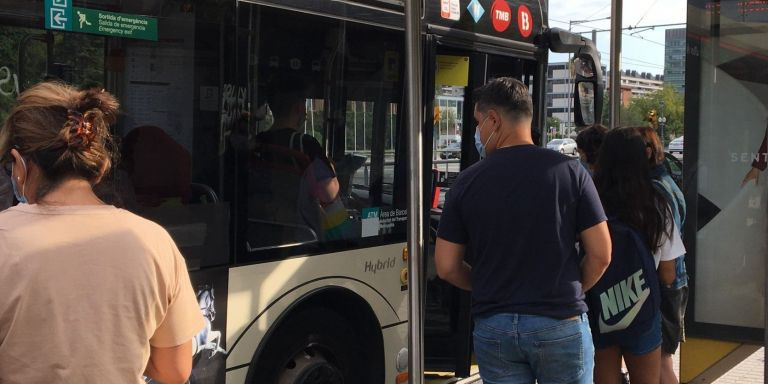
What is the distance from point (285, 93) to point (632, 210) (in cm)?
166

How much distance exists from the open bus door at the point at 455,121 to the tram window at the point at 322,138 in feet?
1.52

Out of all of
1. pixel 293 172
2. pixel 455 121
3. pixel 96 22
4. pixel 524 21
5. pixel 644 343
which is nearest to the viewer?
pixel 96 22

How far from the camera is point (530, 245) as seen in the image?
119 inches

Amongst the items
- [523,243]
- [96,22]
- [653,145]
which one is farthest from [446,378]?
[96,22]

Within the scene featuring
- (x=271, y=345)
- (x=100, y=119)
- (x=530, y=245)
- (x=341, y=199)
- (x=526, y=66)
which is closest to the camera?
(x=100, y=119)

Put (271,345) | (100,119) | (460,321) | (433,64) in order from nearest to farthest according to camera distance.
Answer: (100,119) → (271,345) → (433,64) → (460,321)

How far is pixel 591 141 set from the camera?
4668 millimetres

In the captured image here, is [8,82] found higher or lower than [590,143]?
higher

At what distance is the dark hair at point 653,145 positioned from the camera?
4.18 metres

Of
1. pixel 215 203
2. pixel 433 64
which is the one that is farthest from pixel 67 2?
pixel 433 64

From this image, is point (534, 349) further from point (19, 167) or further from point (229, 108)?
point (19, 167)

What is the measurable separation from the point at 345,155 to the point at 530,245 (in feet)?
5.49

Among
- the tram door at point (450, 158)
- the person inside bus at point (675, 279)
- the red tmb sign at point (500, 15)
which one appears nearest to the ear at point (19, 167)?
the person inside bus at point (675, 279)

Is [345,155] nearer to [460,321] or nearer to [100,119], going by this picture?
[460,321]
